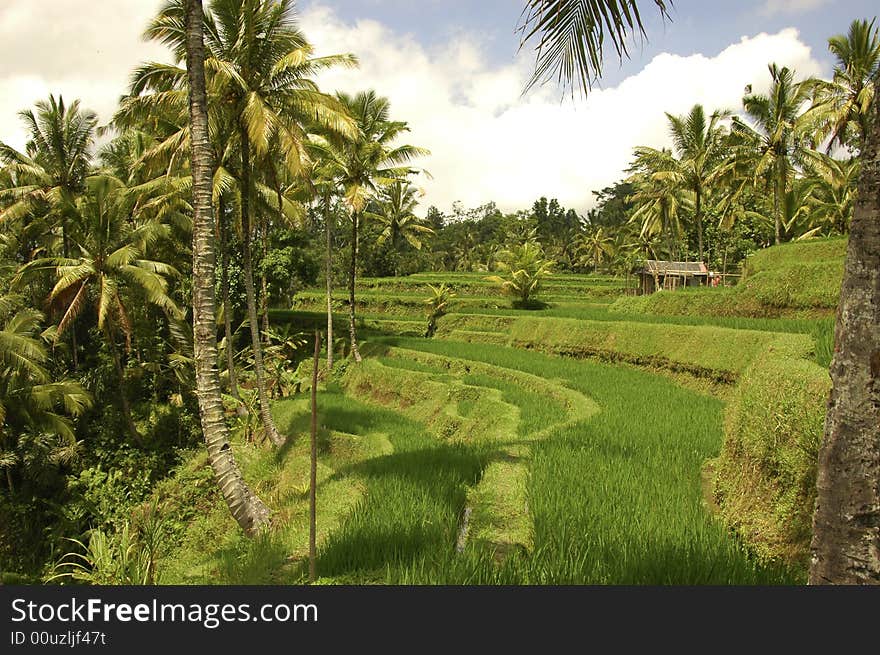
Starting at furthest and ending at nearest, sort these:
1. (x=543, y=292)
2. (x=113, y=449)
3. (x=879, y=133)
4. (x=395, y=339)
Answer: (x=543, y=292) < (x=395, y=339) < (x=113, y=449) < (x=879, y=133)

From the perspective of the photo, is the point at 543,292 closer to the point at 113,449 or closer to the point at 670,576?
the point at 113,449

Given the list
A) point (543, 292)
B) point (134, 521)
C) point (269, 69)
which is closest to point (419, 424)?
point (134, 521)

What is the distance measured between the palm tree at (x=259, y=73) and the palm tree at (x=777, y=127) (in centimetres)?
1491

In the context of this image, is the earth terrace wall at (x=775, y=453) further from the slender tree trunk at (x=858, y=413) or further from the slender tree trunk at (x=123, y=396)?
the slender tree trunk at (x=123, y=396)

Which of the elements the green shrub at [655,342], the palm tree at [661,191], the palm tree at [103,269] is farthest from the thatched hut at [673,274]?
the palm tree at [103,269]

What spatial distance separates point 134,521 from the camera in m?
10.9

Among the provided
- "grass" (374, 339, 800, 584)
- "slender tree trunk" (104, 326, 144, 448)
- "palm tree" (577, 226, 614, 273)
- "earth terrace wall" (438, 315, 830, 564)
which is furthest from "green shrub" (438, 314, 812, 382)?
"palm tree" (577, 226, 614, 273)

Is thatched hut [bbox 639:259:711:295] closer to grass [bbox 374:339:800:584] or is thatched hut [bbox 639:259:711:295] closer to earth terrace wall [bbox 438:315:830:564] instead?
grass [bbox 374:339:800:584]

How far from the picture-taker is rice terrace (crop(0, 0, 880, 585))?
4.05 metres

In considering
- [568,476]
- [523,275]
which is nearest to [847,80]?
[523,275]

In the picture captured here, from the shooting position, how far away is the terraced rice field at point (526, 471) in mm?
3742

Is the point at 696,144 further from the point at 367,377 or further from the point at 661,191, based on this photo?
the point at 367,377

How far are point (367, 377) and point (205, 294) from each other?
919cm

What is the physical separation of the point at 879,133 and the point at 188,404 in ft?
58.3
